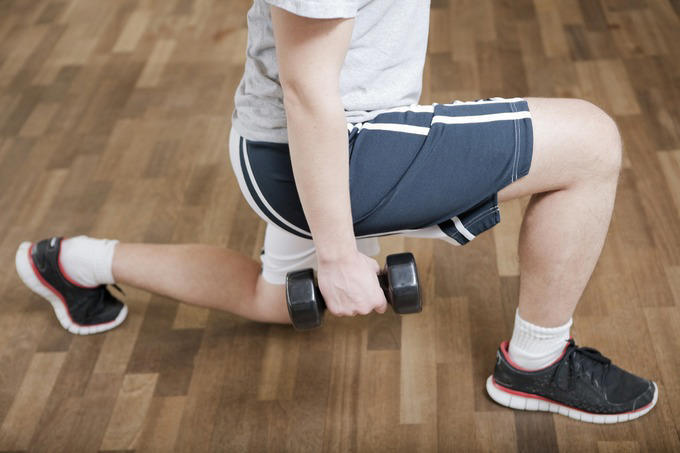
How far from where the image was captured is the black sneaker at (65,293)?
172 cm

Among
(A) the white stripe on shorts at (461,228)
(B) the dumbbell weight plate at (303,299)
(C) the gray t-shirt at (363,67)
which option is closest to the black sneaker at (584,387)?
(A) the white stripe on shorts at (461,228)

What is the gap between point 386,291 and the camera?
49.1 inches

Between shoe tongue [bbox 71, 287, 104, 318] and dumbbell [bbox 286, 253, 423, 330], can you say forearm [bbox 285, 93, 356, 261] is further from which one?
shoe tongue [bbox 71, 287, 104, 318]

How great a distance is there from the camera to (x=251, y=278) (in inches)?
64.4

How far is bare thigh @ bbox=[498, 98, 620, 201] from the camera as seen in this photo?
123 centimetres

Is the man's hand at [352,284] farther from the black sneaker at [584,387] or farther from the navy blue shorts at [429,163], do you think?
the black sneaker at [584,387]

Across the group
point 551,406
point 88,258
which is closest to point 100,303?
point 88,258

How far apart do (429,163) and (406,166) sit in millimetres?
34

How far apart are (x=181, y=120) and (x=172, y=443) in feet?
4.01

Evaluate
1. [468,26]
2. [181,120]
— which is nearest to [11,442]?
[181,120]

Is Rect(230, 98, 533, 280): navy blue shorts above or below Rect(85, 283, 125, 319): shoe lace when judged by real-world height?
above

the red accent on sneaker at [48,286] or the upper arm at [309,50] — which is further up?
the upper arm at [309,50]

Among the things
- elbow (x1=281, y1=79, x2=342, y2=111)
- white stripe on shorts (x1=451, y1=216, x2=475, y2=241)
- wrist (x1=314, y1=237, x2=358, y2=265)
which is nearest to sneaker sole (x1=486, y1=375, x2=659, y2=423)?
white stripe on shorts (x1=451, y1=216, x2=475, y2=241)

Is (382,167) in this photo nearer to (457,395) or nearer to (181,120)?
(457,395)
